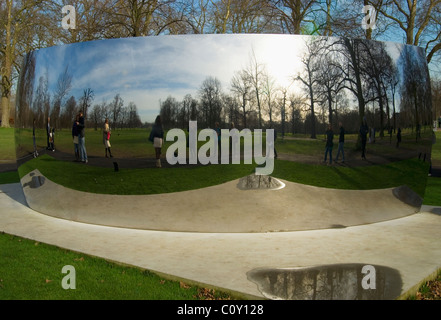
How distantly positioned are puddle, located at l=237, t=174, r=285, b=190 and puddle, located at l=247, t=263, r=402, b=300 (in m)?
1.83

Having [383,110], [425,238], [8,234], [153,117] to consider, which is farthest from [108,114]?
[425,238]

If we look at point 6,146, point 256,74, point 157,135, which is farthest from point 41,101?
point 6,146

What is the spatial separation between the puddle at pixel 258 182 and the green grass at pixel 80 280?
92.5 inches

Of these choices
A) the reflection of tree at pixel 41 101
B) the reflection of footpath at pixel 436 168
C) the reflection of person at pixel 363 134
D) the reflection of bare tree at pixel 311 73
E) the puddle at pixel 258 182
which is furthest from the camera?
the reflection of footpath at pixel 436 168

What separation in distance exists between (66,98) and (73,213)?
2.12 m

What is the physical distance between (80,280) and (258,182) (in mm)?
3158

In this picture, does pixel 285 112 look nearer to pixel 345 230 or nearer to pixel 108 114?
pixel 345 230

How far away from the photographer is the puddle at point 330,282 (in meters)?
4.40

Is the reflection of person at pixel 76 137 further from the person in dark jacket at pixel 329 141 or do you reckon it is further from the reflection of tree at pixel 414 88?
the reflection of tree at pixel 414 88

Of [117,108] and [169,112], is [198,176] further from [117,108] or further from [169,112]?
[117,108]

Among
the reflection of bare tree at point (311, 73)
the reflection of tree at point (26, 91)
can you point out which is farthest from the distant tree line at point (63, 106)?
the reflection of bare tree at point (311, 73)

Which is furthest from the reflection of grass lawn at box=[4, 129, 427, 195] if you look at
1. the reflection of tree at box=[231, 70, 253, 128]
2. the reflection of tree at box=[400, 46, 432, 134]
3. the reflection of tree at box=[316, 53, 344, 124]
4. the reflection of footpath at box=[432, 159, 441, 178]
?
the reflection of footpath at box=[432, 159, 441, 178]

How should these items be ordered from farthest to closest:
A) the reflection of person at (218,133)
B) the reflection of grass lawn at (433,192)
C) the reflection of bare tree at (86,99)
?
the reflection of grass lawn at (433,192)
the reflection of bare tree at (86,99)
the reflection of person at (218,133)

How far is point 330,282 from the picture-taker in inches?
188
